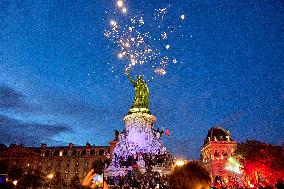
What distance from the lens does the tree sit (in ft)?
169

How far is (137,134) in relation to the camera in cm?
4241

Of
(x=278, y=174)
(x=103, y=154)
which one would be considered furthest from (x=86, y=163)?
(x=278, y=174)

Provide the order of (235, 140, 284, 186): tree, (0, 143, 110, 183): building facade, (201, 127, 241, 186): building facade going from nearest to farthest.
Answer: (235, 140, 284, 186): tree
(201, 127, 241, 186): building facade
(0, 143, 110, 183): building facade

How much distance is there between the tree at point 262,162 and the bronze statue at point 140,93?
→ 2422 cm

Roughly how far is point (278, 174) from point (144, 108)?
91.7 ft

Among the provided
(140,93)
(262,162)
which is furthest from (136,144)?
(262,162)

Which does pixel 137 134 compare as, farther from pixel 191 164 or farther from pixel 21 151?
pixel 21 151

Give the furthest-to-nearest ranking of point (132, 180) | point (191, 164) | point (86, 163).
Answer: point (86, 163) → point (132, 180) → point (191, 164)

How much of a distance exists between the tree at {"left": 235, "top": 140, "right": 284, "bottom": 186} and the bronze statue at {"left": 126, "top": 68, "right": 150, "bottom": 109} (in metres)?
24.2

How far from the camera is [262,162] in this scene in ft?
172

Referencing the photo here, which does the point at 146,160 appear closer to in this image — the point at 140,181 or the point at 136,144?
the point at 136,144

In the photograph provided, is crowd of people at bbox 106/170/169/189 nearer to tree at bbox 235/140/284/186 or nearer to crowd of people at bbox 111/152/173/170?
crowd of people at bbox 111/152/173/170

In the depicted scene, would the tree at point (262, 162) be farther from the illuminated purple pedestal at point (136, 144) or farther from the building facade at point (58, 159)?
the building facade at point (58, 159)

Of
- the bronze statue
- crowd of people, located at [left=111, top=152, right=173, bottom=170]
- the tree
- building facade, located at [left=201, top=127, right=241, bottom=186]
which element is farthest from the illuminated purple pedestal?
building facade, located at [left=201, top=127, right=241, bottom=186]
